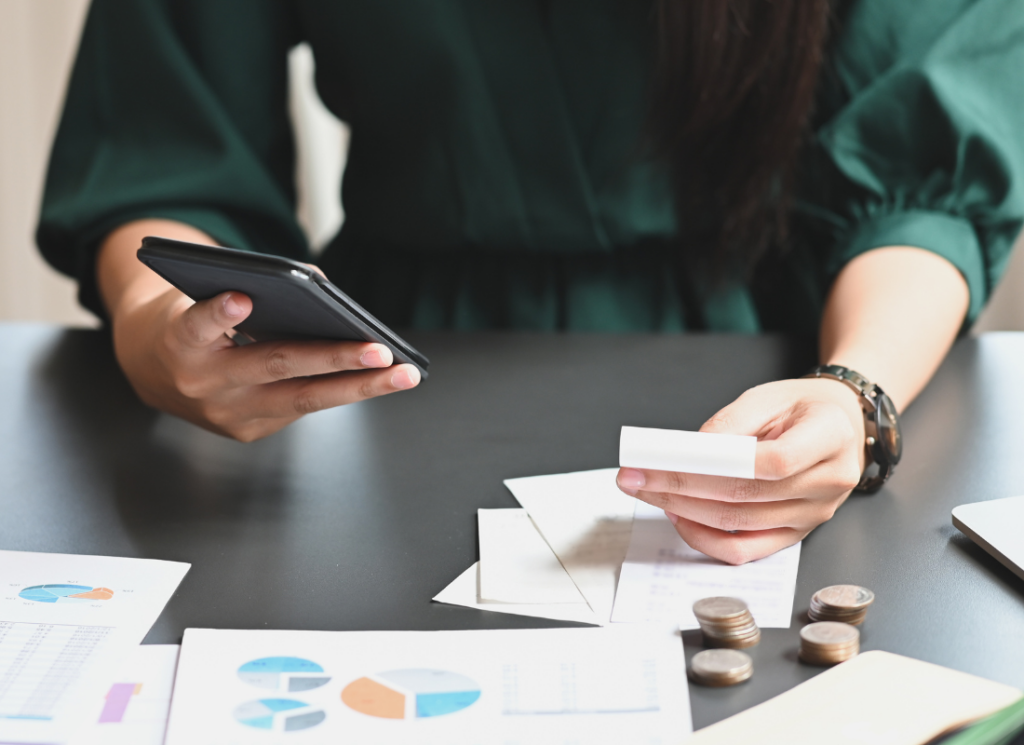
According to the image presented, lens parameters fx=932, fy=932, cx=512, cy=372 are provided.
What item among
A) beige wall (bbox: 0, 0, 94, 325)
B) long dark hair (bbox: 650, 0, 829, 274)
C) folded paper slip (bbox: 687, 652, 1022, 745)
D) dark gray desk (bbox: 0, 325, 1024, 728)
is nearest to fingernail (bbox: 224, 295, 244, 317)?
dark gray desk (bbox: 0, 325, 1024, 728)

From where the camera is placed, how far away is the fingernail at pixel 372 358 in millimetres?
525

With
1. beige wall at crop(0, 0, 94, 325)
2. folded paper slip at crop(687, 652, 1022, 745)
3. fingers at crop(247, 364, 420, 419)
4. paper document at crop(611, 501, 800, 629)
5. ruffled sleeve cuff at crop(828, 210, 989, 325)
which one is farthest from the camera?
beige wall at crop(0, 0, 94, 325)

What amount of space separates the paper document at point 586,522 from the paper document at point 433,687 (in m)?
0.04

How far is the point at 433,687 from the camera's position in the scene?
388mm

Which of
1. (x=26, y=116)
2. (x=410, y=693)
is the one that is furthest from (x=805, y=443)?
(x=26, y=116)

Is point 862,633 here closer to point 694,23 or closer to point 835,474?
point 835,474

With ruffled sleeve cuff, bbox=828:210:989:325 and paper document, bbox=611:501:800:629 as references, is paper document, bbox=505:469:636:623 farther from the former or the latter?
ruffled sleeve cuff, bbox=828:210:989:325

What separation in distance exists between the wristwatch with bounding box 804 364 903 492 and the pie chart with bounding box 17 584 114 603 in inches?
17.2

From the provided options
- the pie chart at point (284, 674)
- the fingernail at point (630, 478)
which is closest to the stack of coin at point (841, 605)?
the fingernail at point (630, 478)

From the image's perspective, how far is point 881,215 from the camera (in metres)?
0.89

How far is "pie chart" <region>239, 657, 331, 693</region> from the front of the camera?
0.39 metres

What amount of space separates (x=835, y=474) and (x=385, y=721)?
0.27 meters

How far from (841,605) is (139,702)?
31 cm

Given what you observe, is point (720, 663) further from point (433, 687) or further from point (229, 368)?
point (229, 368)
